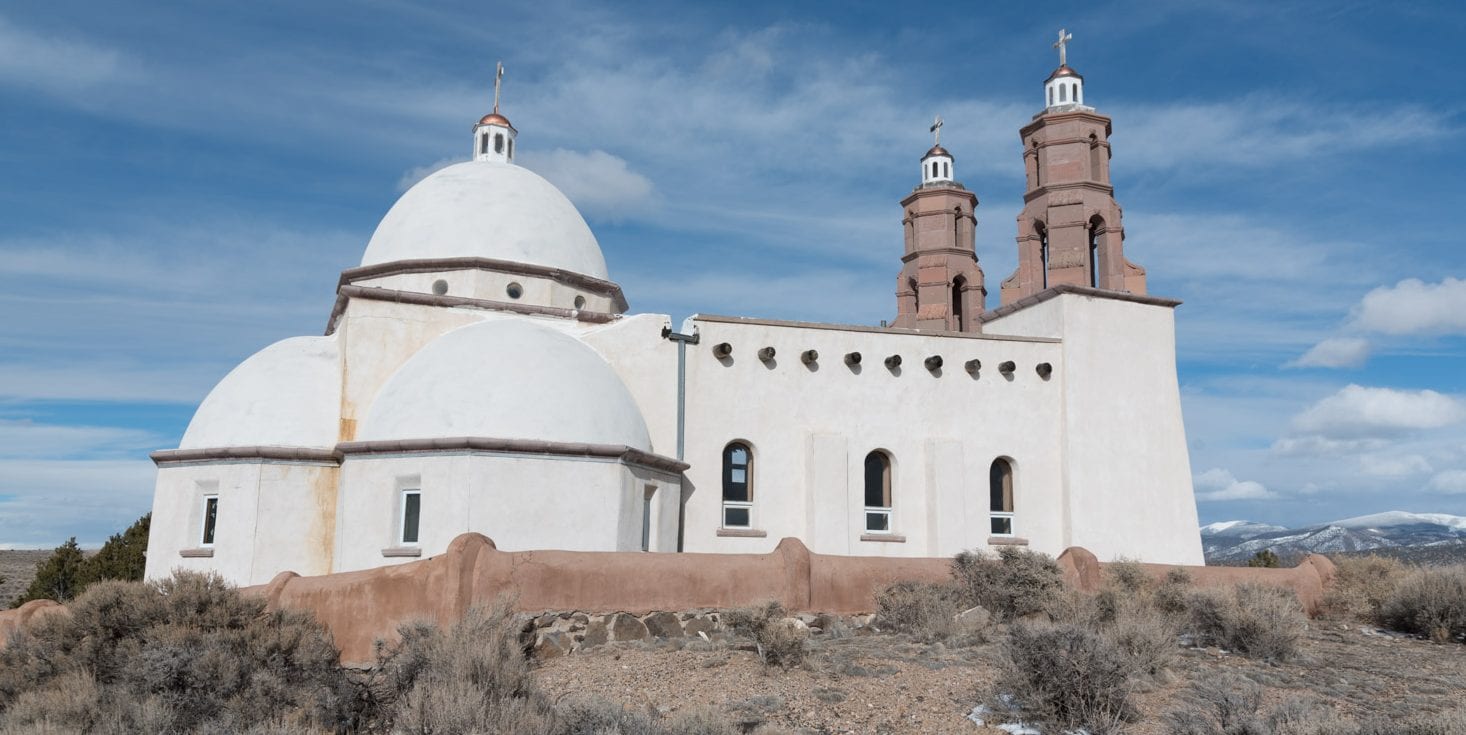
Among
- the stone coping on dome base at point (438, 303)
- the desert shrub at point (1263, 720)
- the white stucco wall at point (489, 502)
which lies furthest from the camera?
the stone coping on dome base at point (438, 303)

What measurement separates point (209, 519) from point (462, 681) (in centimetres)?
1092

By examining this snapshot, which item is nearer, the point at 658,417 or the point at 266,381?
the point at 266,381

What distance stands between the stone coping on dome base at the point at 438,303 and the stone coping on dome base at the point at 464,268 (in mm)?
757

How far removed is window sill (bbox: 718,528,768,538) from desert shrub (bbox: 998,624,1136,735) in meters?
10.7

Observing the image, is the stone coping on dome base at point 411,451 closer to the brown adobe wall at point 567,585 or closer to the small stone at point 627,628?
the brown adobe wall at point 567,585

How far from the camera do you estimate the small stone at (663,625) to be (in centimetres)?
1264

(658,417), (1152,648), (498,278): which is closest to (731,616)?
(1152,648)

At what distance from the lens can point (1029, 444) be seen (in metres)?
21.7

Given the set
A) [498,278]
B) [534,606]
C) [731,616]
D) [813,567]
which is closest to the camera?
[731,616]

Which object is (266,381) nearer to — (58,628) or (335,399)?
(335,399)

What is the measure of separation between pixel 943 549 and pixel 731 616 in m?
9.97

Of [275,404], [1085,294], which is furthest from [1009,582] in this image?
[275,404]

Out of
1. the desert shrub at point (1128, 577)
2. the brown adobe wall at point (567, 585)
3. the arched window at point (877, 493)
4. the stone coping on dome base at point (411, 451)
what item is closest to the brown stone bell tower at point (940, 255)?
the arched window at point (877, 493)

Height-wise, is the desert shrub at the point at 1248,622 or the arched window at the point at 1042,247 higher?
the arched window at the point at 1042,247
